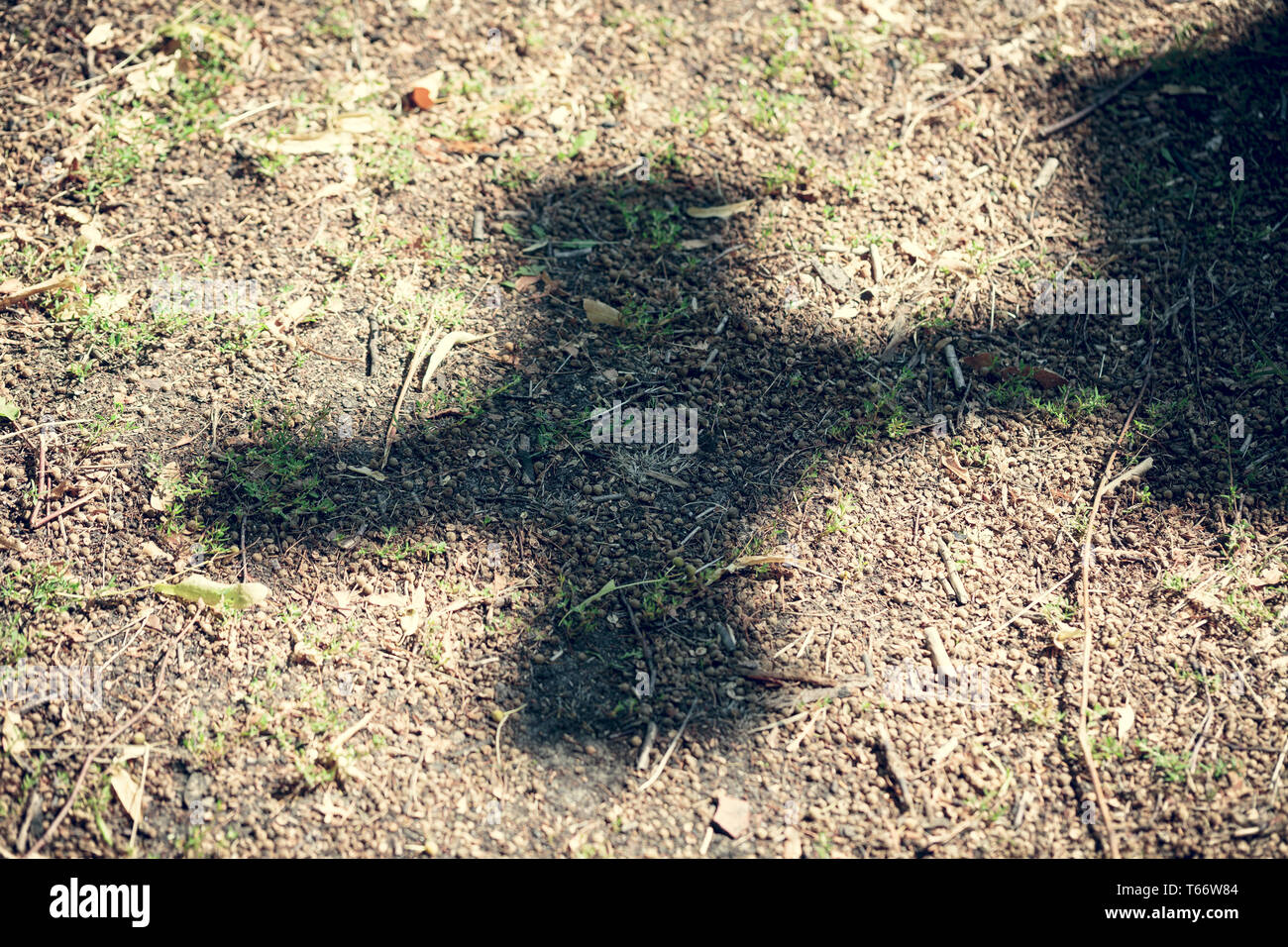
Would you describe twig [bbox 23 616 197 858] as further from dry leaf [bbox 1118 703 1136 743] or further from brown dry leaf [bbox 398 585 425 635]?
dry leaf [bbox 1118 703 1136 743]

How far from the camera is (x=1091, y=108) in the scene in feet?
13.1

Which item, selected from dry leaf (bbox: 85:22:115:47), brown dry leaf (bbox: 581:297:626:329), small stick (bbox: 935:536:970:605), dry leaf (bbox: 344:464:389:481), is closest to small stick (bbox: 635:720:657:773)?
small stick (bbox: 935:536:970:605)

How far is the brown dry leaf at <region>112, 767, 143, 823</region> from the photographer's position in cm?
249

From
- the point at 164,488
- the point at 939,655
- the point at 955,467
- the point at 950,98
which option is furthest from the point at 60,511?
the point at 950,98

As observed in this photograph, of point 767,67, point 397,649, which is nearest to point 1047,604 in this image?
point 397,649

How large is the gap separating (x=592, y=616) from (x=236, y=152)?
251cm

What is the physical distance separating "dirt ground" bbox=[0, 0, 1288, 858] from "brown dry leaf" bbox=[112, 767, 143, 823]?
0.02 m

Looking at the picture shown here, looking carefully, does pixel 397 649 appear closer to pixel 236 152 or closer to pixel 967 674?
pixel 967 674

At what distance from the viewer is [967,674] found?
278 cm

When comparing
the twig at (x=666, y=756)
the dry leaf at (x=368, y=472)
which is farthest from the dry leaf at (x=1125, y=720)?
the dry leaf at (x=368, y=472)

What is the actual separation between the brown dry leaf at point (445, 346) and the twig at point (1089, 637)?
7.33 ft

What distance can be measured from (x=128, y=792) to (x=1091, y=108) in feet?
14.9
